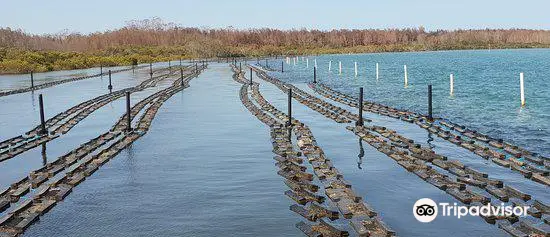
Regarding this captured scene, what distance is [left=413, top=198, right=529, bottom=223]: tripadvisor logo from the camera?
1075cm

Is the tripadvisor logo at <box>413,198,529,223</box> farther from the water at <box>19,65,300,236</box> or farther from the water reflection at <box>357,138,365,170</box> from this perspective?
the water reflection at <box>357,138,365,170</box>

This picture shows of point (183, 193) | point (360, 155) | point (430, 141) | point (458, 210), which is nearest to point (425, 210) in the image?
point (458, 210)

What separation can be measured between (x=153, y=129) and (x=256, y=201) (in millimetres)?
12100

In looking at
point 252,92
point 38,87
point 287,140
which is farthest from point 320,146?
point 38,87

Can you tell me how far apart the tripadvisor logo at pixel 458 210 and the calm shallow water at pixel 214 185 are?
234mm

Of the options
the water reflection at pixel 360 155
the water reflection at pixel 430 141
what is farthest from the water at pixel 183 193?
the water reflection at pixel 430 141

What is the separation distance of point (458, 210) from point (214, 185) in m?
5.82

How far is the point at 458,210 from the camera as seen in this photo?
1114cm

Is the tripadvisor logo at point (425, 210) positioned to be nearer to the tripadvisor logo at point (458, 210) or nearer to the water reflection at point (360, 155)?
the tripadvisor logo at point (458, 210)

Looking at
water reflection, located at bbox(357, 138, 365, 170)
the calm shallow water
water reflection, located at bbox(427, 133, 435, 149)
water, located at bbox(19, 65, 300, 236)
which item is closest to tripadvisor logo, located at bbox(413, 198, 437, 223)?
the calm shallow water

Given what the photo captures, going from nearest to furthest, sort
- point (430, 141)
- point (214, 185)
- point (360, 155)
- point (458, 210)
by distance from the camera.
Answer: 1. point (458, 210)
2. point (214, 185)
3. point (360, 155)
4. point (430, 141)

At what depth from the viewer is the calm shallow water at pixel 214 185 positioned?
10.4m

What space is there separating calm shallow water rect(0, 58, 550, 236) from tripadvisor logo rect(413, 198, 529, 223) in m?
0.23

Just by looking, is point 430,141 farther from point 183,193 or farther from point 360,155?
point 183,193
